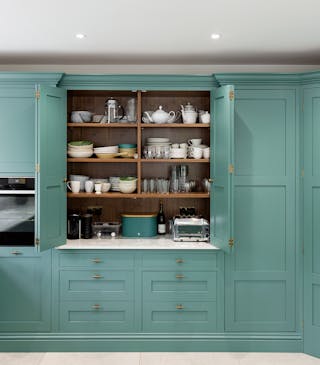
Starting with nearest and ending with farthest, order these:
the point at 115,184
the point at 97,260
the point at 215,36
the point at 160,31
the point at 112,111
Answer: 1. the point at 160,31
2. the point at 215,36
3. the point at 97,260
4. the point at 112,111
5. the point at 115,184

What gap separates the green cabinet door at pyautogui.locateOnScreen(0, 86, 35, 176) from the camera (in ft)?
12.4

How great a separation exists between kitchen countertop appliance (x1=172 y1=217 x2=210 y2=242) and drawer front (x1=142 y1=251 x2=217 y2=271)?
190 mm

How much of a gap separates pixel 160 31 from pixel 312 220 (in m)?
1.93

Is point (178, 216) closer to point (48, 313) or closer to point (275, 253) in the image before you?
point (275, 253)

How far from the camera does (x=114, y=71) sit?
14.1 feet

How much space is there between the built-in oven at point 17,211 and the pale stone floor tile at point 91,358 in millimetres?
949

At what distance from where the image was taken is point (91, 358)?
12.1ft

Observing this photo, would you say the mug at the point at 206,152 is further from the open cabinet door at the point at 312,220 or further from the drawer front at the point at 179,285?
the drawer front at the point at 179,285

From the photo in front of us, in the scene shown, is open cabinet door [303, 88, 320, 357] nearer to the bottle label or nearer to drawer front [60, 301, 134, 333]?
the bottle label

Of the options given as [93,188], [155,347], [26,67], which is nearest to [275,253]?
[155,347]

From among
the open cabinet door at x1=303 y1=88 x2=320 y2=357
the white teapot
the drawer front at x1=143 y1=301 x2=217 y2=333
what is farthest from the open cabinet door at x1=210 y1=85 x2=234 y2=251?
the open cabinet door at x1=303 y1=88 x2=320 y2=357

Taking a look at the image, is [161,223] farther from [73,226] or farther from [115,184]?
[73,226]

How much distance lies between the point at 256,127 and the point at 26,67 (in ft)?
7.30

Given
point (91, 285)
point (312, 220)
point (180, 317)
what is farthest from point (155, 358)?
point (312, 220)
